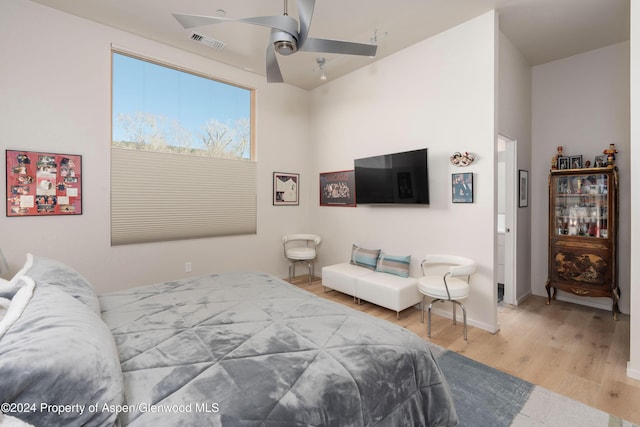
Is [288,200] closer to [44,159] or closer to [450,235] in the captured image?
[450,235]

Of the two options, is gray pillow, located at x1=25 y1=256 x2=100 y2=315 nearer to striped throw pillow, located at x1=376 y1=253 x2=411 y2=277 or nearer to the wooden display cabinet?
striped throw pillow, located at x1=376 y1=253 x2=411 y2=277

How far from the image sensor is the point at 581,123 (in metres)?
3.80


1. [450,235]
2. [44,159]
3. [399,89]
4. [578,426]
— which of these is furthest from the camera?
[399,89]

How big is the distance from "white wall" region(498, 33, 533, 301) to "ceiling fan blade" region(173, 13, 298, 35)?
2.50m

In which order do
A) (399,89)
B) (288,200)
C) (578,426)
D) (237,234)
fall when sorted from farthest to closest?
(288,200) < (237,234) < (399,89) < (578,426)

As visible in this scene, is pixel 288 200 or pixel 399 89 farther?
pixel 288 200

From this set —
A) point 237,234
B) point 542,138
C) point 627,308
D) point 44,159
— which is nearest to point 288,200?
point 237,234

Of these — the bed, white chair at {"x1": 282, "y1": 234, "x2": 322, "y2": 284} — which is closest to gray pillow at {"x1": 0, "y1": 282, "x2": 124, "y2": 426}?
the bed

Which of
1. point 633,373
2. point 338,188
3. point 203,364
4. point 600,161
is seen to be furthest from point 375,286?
point 600,161

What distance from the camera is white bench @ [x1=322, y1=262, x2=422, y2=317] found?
3318 mm

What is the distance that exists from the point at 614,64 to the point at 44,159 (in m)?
6.53

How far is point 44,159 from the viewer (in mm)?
2947

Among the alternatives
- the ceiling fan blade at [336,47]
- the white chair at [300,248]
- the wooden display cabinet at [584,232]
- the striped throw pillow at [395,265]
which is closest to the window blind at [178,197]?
the white chair at [300,248]

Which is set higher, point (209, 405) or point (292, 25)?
point (292, 25)
